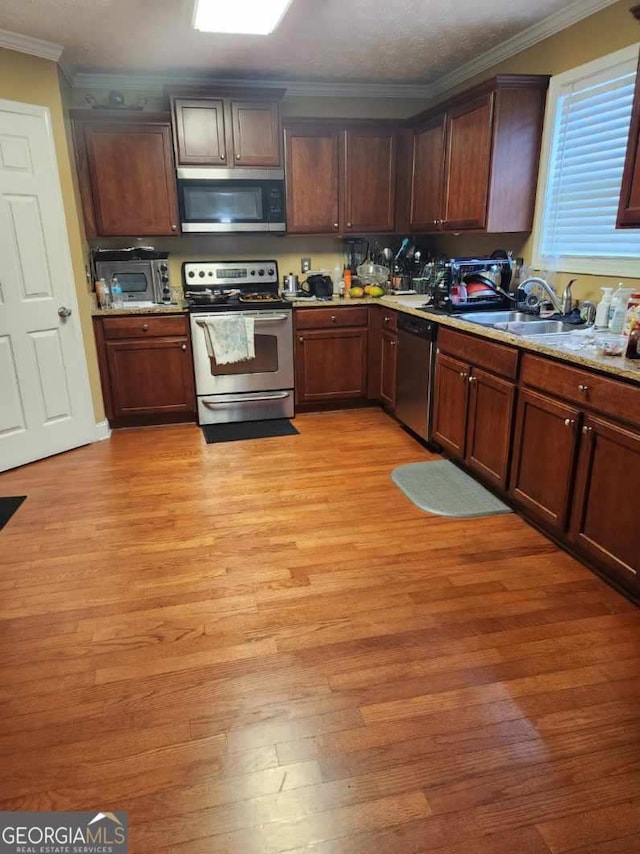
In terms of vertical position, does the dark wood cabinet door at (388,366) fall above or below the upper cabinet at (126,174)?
below

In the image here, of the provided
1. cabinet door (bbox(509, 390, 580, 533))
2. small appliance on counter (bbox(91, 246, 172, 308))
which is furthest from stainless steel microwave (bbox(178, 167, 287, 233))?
cabinet door (bbox(509, 390, 580, 533))

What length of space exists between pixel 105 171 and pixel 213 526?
2.78 m

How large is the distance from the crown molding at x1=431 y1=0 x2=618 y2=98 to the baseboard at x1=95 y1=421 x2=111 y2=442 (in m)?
3.67

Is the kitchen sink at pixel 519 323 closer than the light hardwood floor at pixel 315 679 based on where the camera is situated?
No

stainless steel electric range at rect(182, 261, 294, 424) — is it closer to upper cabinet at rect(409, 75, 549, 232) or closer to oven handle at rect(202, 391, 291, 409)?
oven handle at rect(202, 391, 291, 409)

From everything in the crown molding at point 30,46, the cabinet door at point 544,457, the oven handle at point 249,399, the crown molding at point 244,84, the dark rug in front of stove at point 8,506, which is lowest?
the dark rug in front of stove at point 8,506

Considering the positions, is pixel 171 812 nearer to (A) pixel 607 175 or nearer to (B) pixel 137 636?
(B) pixel 137 636

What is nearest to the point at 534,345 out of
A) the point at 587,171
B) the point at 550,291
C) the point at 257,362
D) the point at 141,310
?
A: the point at 550,291

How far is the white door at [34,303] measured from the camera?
341cm

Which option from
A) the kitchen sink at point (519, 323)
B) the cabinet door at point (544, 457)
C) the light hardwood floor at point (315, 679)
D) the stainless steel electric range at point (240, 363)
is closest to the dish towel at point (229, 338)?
the stainless steel electric range at point (240, 363)

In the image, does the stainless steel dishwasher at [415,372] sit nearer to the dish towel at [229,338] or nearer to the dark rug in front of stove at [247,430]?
the dark rug in front of stove at [247,430]

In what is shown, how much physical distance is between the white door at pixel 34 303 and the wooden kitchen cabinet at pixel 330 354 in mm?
1602

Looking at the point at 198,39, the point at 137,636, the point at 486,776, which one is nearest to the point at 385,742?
the point at 486,776

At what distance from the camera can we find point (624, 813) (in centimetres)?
140
